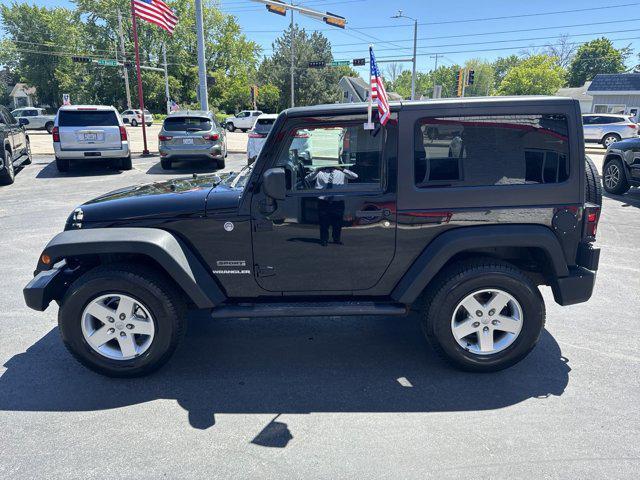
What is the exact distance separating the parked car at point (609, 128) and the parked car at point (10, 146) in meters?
23.4

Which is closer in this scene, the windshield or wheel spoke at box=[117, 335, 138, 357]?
wheel spoke at box=[117, 335, 138, 357]

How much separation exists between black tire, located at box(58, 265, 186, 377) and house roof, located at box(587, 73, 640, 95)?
47.0 meters

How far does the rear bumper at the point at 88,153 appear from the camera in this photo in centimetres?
1225

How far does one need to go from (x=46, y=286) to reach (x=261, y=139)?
9693mm

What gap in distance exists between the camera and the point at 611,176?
10367mm

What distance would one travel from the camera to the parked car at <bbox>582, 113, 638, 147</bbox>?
22.5 meters

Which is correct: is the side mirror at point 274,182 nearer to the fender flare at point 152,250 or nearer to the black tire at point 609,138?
the fender flare at point 152,250

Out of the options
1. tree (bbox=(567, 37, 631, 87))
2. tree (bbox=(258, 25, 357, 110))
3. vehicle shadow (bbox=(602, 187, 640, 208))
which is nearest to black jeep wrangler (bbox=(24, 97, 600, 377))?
vehicle shadow (bbox=(602, 187, 640, 208))

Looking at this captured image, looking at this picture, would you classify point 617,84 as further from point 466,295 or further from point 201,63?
point 466,295

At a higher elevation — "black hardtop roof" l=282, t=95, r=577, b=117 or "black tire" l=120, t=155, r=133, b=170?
"black hardtop roof" l=282, t=95, r=577, b=117

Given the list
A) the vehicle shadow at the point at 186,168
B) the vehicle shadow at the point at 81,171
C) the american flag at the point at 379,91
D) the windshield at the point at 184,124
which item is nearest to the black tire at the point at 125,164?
the vehicle shadow at the point at 81,171

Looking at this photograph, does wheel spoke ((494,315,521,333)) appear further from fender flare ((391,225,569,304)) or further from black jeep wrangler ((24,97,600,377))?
fender flare ((391,225,569,304))

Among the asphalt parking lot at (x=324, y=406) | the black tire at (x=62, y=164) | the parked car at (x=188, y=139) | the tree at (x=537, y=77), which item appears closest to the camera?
the asphalt parking lot at (x=324, y=406)

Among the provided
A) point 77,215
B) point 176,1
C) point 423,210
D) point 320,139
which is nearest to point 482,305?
point 423,210
